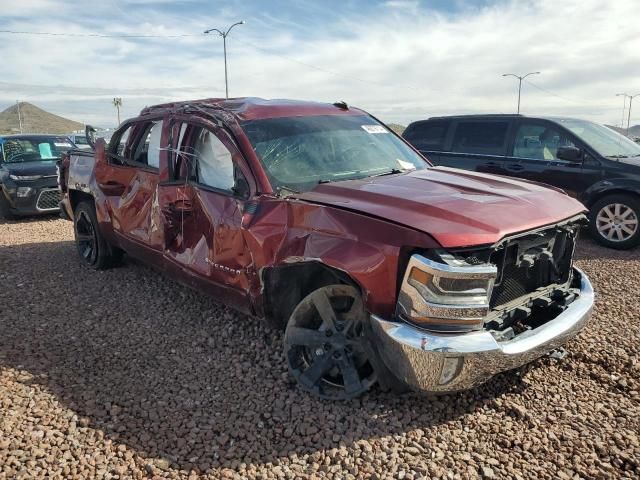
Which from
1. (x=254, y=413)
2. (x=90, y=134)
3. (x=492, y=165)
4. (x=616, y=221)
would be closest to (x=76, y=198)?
(x=90, y=134)

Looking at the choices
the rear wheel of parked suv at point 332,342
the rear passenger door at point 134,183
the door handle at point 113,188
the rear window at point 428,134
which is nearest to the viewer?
the rear wheel of parked suv at point 332,342

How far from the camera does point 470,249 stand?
8.78ft

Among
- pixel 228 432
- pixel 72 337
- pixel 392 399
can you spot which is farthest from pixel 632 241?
pixel 72 337

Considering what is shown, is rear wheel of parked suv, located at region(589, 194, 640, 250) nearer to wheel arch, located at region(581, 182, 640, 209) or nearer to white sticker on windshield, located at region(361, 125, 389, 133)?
wheel arch, located at region(581, 182, 640, 209)

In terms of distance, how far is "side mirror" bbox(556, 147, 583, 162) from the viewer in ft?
23.4

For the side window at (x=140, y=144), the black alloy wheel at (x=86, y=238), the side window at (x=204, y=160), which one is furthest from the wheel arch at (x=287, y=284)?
the black alloy wheel at (x=86, y=238)

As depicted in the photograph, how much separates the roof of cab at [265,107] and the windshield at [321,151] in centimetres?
8

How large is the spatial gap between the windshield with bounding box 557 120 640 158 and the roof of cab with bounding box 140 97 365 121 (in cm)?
421

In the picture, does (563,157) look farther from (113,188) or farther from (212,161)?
(113,188)

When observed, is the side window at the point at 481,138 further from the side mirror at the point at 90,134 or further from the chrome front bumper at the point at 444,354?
the chrome front bumper at the point at 444,354

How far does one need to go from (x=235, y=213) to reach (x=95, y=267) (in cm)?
321

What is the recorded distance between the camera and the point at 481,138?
820 centimetres

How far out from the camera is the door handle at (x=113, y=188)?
5143mm

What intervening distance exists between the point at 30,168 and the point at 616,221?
379 inches
